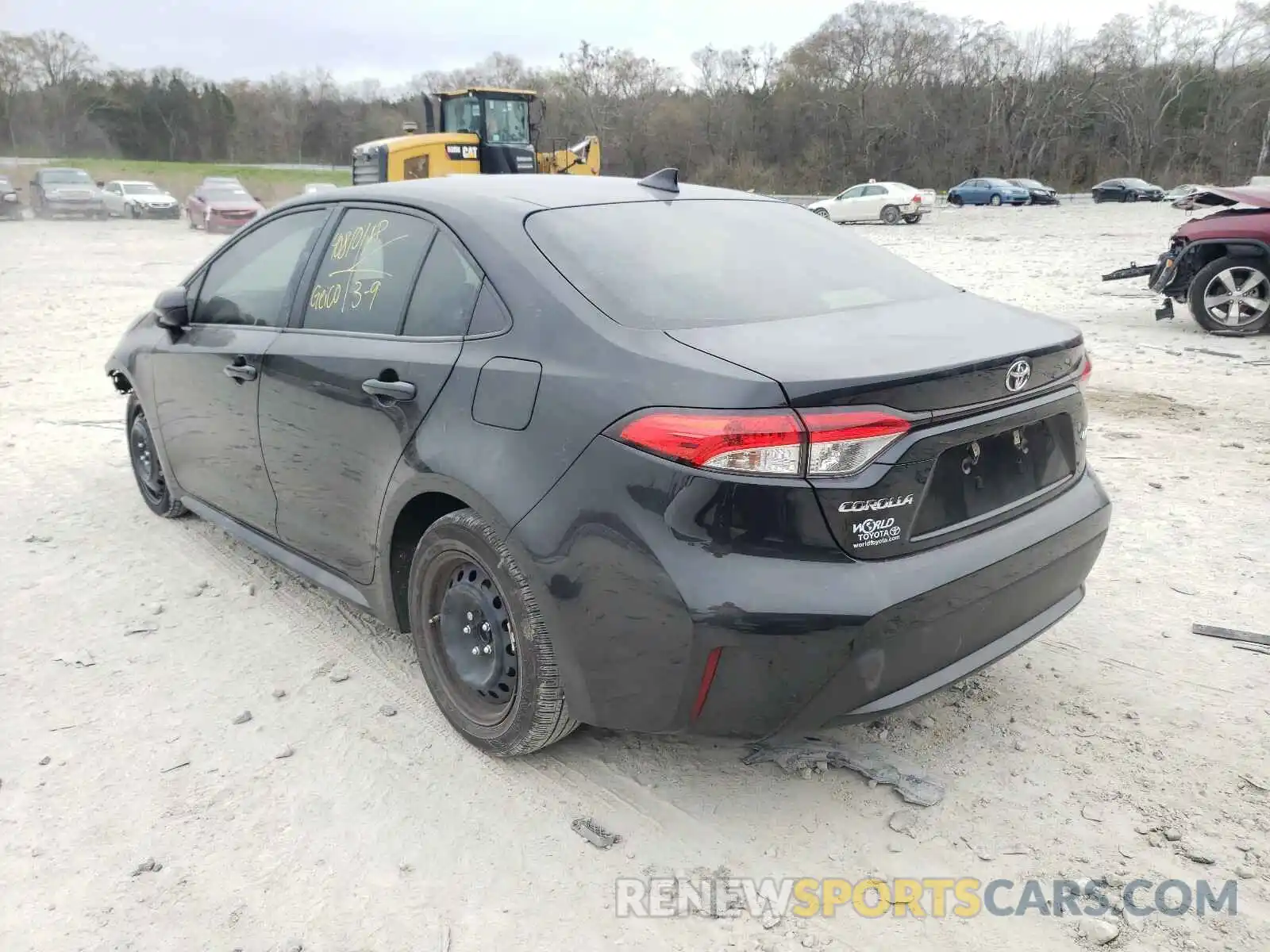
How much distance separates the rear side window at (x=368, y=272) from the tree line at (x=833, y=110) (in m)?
65.0

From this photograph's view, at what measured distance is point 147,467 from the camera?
5.02 meters

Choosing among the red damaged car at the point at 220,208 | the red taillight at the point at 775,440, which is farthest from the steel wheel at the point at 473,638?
the red damaged car at the point at 220,208

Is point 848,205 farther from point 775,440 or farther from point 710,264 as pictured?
point 775,440

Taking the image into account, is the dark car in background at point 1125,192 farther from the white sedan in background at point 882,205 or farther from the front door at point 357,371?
the front door at point 357,371

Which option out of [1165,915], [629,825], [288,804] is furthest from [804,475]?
[288,804]

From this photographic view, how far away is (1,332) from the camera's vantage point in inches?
416

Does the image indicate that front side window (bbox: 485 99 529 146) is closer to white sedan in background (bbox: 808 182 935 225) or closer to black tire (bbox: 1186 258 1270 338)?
white sedan in background (bbox: 808 182 935 225)

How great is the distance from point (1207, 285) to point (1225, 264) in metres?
0.23

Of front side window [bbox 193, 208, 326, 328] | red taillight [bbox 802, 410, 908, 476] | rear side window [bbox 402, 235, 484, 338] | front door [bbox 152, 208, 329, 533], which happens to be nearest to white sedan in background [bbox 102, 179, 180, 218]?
front door [bbox 152, 208, 329, 533]

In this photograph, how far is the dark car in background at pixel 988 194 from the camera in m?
41.2

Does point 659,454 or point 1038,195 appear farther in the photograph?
point 1038,195

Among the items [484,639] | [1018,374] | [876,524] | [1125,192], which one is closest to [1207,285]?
[1018,374]

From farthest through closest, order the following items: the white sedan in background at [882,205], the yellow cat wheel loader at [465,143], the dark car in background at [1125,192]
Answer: the dark car in background at [1125,192] → the white sedan in background at [882,205] → the yellow cat wheel loader at [465,143]

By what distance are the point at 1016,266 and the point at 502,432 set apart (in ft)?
50.3
